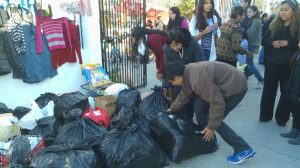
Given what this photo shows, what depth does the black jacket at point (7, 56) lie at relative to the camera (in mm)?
3976

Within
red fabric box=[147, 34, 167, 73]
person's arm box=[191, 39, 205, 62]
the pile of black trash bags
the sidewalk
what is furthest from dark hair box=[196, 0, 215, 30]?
the pile of black trash bags

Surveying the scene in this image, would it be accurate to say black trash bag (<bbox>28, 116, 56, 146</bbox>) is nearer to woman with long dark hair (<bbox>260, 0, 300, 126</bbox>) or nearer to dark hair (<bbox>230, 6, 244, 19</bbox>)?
woman with long dark hair (<bbox>260, 0, 300, 126</bbox>)

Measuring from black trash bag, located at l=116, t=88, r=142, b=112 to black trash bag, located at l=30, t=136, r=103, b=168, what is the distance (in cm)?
132

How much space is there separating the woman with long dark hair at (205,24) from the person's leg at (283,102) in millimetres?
1104

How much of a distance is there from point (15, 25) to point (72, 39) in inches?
37.3

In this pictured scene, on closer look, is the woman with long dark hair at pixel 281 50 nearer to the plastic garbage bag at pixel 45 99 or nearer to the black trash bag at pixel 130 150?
the black trash bag at pixel 130 150

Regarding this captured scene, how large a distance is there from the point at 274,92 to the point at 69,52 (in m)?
3.15

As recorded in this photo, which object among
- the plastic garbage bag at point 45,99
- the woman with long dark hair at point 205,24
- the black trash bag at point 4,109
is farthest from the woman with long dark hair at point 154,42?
the black trash bag at point 4,109

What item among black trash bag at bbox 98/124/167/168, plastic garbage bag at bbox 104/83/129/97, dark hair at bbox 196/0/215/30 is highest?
dark hair at bbox 196/0/215/30

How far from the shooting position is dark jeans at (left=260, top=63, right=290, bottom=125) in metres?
4.07

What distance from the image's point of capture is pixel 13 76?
425 cm

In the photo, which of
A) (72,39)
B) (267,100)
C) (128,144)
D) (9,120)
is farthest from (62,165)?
(267,100)

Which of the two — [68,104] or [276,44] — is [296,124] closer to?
A: [276,44]

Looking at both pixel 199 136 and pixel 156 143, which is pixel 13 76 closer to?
pixel 156 143
